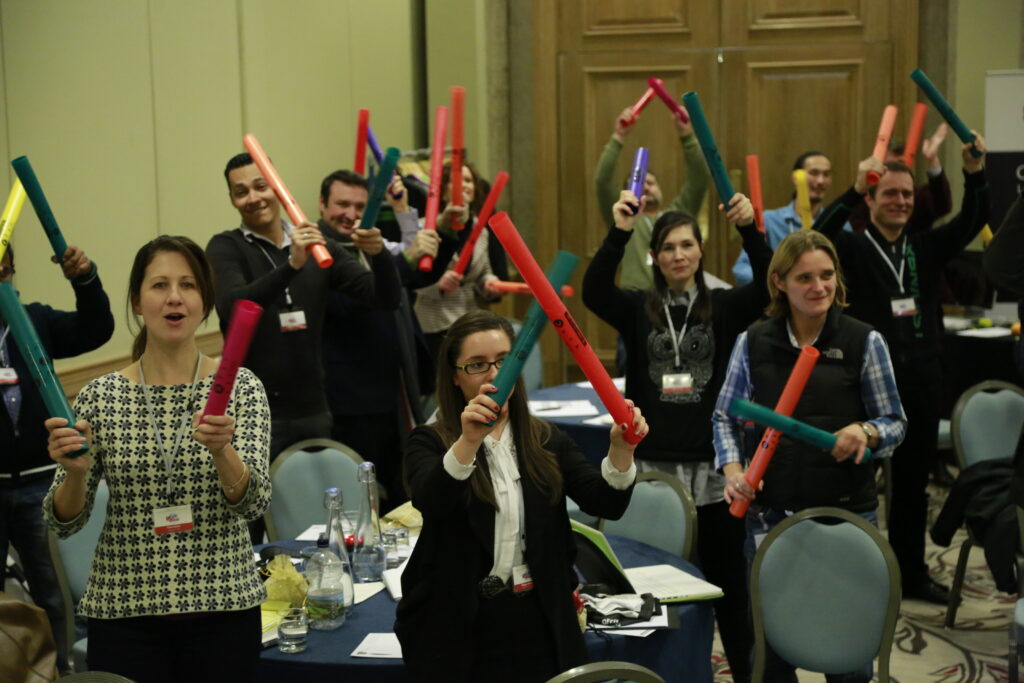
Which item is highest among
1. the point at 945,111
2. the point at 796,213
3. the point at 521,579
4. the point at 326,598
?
the point at 945,111

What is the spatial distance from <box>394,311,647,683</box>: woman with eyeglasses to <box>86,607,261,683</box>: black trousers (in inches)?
13.7

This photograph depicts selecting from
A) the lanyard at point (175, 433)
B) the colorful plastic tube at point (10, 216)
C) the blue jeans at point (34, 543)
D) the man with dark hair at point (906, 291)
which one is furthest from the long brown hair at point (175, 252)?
the man with dark hair at point (906, 291)

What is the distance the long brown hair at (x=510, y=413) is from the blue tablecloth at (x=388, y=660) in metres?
0.43

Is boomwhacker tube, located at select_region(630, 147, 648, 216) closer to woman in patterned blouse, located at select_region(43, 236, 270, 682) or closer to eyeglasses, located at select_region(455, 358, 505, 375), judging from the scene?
eyeglasses, located at select_region(455, 358, 505, 375)

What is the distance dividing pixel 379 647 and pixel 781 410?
1239 mm

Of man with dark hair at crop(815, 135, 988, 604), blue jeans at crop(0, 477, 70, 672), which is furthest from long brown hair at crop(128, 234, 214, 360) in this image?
man with dark hair at crop(815, 135, 988, 604)

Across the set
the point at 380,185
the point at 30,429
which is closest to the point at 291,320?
the point at 380,185

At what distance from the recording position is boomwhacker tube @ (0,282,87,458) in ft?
7.20

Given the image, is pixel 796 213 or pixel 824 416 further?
pixel 796 213

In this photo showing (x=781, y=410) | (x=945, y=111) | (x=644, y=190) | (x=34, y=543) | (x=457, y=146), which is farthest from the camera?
(x=644, y=190)

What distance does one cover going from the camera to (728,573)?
3725 millimetres

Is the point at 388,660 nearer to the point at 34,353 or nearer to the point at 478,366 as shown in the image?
the point at 478,366

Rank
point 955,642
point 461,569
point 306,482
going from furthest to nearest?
point 955,642
point 306,482
point 461,569

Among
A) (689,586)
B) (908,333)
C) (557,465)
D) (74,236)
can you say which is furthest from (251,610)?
(908,333)
